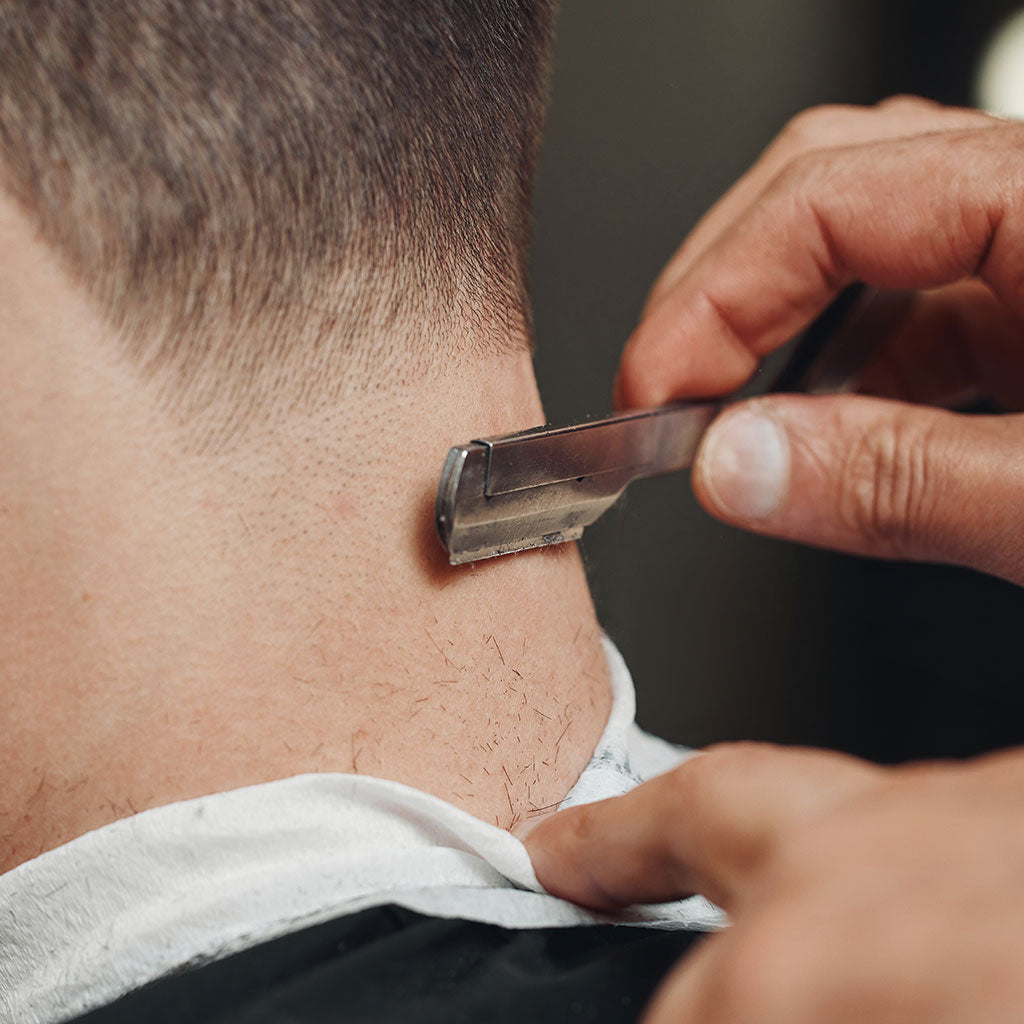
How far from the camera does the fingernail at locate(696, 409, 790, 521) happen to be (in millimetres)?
818

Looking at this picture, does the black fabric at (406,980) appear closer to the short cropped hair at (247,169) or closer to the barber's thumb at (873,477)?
the short cropped hair at (247,169)

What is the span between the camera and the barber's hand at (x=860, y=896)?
0.31 meters

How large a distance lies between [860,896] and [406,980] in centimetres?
26

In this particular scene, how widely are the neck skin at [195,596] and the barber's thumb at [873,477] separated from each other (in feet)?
1.02

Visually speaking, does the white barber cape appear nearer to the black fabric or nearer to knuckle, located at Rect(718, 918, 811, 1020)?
the black fabric

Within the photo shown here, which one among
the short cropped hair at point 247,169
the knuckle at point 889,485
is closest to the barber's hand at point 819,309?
the knuckle at point 889,485

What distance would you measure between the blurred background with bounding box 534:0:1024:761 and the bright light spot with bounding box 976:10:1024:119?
0.9 inches

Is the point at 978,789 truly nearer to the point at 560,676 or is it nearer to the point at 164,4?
the point at 560,676

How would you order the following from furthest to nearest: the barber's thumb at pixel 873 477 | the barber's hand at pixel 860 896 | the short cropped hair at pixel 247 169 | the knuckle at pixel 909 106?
the knuckle at pixel 909 106 → the barber's thumb at pixel 873 477 → the short cropped hair at pixel 247 169 → the barber's hand at pixel 860 896

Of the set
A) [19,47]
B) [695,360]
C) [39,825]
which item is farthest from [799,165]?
[39,825]

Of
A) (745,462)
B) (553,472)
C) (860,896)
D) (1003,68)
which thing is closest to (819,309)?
(745,462)

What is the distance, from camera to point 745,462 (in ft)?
2.70

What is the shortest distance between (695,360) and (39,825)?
0.66 meters

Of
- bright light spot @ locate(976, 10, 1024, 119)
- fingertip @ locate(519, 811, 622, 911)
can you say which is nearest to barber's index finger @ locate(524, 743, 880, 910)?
fingertip @ locate(519, 811, 622, 911)
